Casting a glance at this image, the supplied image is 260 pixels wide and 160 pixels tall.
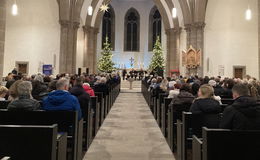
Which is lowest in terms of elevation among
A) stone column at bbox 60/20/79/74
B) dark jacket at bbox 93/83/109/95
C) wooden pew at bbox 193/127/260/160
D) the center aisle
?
the center aisle

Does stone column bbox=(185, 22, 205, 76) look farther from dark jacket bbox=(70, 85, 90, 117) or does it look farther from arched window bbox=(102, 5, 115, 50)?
arched window bbox=(102, 5, 115, 50)

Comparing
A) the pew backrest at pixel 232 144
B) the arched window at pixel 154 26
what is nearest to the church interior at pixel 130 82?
the pew backrest at pixel 232 144

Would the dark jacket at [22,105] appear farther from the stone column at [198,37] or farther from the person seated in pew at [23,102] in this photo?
the stone column at [198,37]

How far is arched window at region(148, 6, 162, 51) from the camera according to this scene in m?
34.8

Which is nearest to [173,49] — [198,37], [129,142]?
[198,37]

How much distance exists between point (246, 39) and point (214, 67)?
298 centimetres

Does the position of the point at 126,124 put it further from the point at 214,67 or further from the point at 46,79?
the point at 214,67

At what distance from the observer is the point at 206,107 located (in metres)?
4.05

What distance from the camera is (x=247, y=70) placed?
58.3 feet

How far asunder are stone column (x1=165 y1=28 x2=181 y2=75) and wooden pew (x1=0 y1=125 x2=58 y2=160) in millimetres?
22195

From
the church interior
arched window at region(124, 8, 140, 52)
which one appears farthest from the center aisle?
arched window at region(124, 8, 140, 52)

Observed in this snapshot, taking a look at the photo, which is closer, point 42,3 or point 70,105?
point 70,105

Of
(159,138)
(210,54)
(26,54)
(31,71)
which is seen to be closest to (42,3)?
(26,54)

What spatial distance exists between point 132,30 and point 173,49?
12.3 metres
